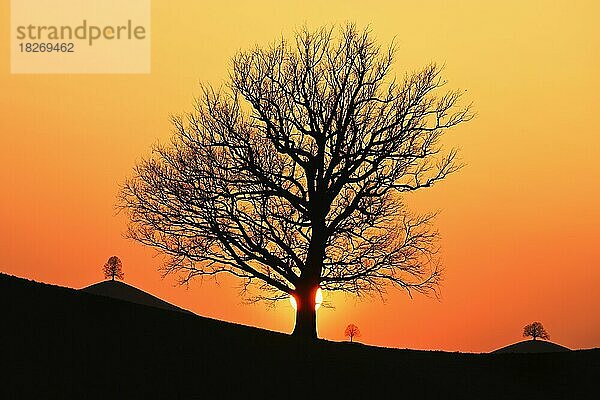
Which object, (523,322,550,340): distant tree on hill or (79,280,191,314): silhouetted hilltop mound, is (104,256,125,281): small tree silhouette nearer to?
(79,280,191,314): silhouetted hilltop mound

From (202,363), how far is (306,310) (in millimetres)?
12805

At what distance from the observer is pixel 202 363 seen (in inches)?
1119

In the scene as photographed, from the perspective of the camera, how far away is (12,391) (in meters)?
23.6

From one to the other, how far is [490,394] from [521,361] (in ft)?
18.9

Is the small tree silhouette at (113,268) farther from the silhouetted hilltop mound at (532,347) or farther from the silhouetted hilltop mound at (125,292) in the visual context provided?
the silhouetted hilltop mound at (532,347)

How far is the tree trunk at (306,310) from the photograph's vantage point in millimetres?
40438

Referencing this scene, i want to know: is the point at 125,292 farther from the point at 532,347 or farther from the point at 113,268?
the point at 532,347

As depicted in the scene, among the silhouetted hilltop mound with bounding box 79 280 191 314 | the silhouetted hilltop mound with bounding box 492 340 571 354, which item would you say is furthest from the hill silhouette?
the silhouetted hilltop mound with bounding box 492 340 571 354

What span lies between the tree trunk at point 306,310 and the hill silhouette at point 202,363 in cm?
501

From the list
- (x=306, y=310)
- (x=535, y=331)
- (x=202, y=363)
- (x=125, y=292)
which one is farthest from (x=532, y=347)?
(x=202, y=363)

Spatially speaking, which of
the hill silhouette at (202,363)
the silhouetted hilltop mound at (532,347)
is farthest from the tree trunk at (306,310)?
the silhouetted hilltop mound at (532,347)

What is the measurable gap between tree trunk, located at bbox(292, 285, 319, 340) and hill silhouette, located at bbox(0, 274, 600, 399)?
16.5 feet

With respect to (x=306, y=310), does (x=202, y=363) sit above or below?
below

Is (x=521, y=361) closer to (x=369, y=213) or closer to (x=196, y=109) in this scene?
(x=369, y=213)
